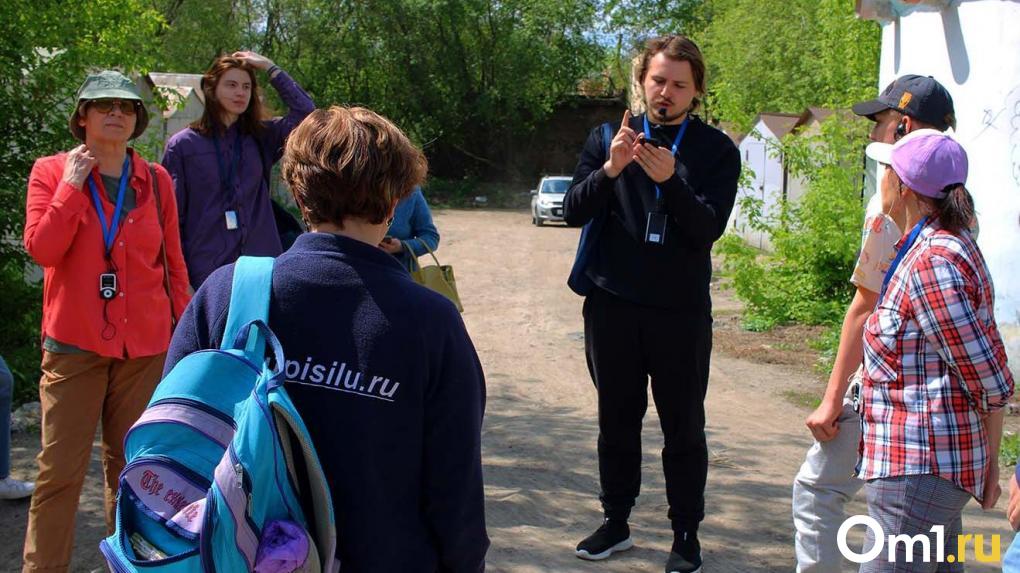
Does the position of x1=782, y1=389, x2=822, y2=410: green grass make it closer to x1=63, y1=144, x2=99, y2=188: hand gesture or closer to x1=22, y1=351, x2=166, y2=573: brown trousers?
A: x1=22, y1=351, x2=166, y2=573: brown trousers

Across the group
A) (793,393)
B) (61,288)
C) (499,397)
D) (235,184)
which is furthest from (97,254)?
(793,393)

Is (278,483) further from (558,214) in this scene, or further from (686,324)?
(558,214)

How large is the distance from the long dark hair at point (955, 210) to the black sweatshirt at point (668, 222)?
105cm

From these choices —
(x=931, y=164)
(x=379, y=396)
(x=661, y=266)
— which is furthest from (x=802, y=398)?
(x=379, y=396)

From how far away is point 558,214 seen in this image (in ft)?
87.0

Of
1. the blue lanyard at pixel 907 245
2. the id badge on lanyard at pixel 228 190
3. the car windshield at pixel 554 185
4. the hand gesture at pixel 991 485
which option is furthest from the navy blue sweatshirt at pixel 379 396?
the car windshield at pixel 554 185

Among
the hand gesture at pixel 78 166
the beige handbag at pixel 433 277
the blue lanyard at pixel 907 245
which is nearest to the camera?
the blue lanyard at pixel 907 245

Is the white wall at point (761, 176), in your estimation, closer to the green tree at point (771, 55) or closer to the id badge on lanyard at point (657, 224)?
the green tree at point (771, 55)

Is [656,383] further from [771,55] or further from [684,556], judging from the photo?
[771,55]

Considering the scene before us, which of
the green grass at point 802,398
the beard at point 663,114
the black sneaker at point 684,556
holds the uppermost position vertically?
the beard at point 663,114

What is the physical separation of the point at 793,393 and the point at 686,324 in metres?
4.51

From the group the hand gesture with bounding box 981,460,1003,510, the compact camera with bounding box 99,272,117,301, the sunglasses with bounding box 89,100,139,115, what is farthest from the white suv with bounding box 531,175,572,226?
the hand gesture with bounding box 981,460,1003,510

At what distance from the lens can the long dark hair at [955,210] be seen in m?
2.78

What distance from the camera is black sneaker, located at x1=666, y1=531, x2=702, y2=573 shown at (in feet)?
13.1
